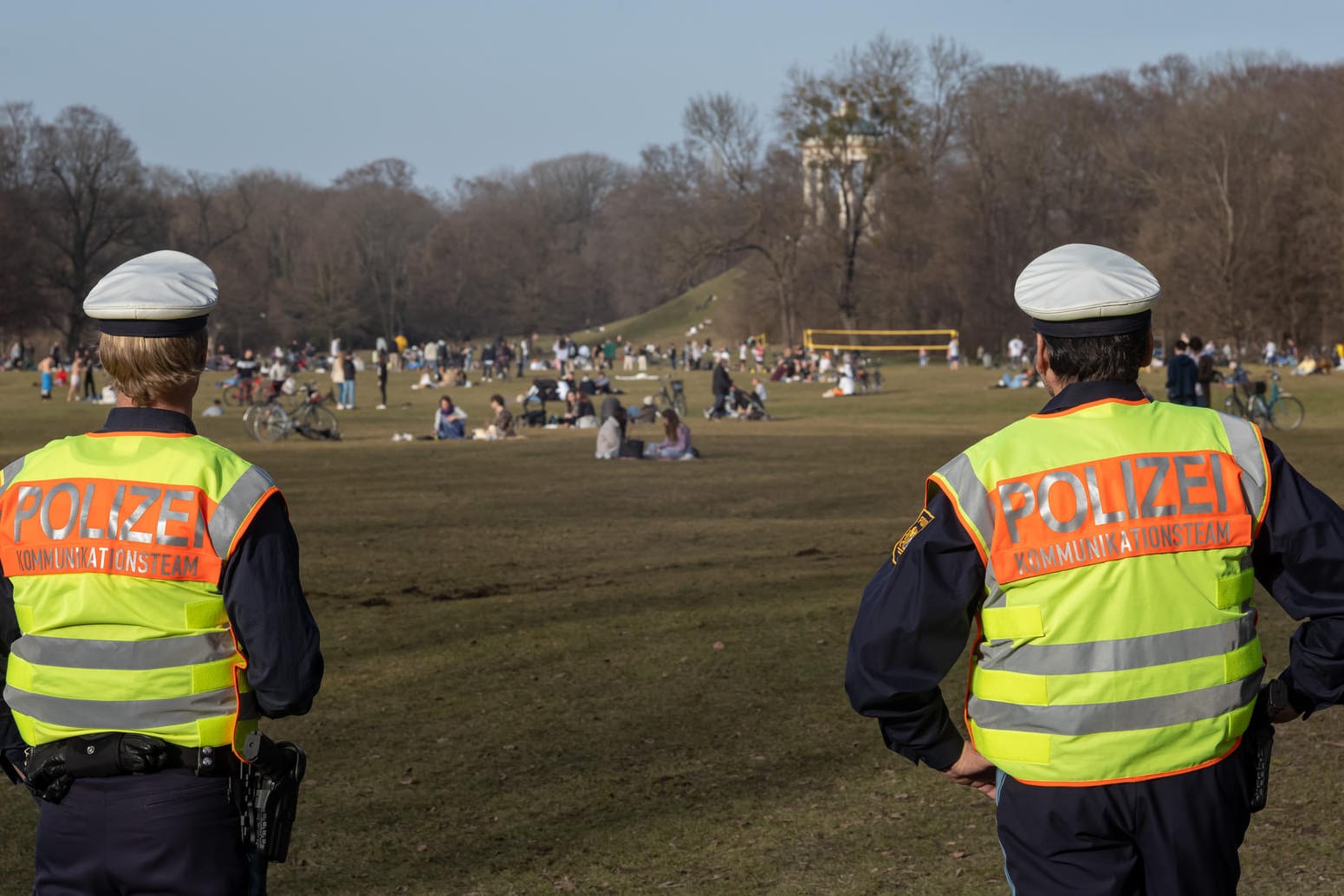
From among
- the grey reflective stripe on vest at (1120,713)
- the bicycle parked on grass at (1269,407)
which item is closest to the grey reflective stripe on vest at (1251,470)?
the grey reflective stripe on vest at (1120,713)

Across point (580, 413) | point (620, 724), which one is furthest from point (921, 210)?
point (620, 724)

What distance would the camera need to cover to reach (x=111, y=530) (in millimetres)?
2986

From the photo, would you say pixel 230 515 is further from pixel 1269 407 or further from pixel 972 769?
pixel 1269 407

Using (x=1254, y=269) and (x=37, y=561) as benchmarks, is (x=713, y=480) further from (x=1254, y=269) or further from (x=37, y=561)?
(x=1254, y=269)

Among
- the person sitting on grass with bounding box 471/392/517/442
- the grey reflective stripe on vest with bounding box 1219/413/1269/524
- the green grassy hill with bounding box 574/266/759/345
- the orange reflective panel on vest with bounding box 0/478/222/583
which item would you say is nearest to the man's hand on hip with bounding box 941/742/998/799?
the grey reflective stripe on vest with bounding box 1219/413/1269/524

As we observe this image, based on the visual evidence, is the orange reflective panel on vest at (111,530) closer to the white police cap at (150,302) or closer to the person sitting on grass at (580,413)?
the white police cap at (150,302)

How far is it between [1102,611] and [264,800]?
5.29 feet

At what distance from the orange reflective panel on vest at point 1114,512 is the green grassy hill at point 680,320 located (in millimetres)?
95935

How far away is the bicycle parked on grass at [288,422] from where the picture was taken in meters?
28.6

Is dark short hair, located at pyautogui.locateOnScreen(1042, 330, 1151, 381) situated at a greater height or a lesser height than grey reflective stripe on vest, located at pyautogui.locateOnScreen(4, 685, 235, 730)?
greater

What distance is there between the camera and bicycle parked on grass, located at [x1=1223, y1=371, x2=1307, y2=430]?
28.8 m

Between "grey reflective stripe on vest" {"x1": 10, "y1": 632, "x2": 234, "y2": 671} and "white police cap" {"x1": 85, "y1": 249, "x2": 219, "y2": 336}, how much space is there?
62cm

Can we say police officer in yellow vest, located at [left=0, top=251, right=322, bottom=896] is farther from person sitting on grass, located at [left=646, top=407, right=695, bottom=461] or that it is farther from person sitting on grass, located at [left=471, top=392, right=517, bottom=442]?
person sitting on grass, located at [left=471, top=392, right=517, bottom=442]

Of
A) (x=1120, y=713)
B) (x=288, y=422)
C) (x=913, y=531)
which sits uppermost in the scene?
(x=913, y=531)
